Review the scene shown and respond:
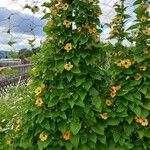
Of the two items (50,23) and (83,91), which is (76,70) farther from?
(50,23)

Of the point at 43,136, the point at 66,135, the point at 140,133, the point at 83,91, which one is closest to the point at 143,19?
the point at 83,91

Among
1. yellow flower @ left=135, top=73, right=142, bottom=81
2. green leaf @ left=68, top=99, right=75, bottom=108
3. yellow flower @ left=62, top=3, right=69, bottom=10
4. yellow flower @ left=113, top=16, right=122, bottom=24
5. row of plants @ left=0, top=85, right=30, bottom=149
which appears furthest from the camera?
row of plants @ left=0, top=85, right=30, bottom=149

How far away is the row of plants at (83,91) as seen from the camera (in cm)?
394

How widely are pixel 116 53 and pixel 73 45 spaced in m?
0.52

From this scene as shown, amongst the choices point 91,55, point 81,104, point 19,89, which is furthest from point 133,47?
point 19,89

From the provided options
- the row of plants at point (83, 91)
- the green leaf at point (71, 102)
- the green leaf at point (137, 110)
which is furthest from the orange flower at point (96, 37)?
the green leaf at point (137, 110)

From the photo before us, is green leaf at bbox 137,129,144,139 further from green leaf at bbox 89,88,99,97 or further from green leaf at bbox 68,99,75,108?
green leaf at bbox 68,99,75,108

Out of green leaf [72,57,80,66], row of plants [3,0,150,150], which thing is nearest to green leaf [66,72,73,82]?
row of plants [3,0,150,150]

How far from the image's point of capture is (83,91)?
3938 millimetres

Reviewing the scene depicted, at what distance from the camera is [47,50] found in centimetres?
403

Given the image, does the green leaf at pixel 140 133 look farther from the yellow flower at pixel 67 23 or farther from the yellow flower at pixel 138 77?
the yellow flower at pixel 67 23

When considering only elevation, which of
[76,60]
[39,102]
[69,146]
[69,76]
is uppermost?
[76,60]

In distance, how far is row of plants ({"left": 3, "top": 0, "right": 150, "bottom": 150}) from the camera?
394 centimetres

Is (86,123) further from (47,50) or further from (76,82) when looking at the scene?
(47,50)
